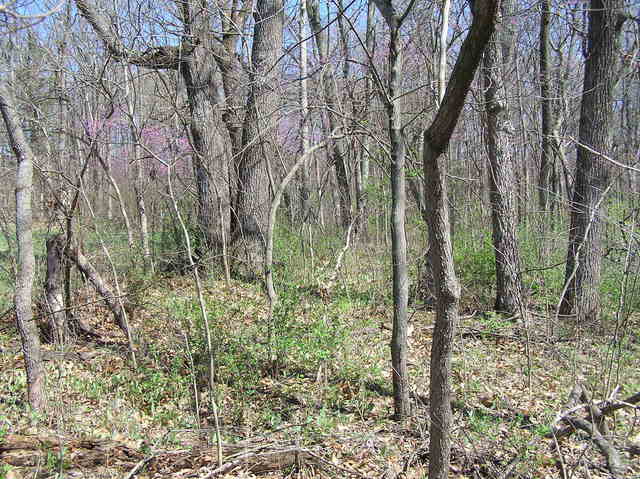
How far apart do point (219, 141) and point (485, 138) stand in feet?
13.8

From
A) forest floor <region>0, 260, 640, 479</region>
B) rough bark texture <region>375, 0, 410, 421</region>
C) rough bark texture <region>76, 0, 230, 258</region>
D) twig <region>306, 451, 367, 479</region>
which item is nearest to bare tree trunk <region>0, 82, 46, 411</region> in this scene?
forest floor <region>0, 260, 640, 479</region>

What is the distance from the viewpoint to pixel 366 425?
3.82 metres

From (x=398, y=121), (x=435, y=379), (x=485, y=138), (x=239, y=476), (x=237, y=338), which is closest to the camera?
(x=435, y=379)

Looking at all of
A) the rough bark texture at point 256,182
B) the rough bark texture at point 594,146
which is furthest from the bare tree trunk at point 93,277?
the rough bark texture at point 594,146

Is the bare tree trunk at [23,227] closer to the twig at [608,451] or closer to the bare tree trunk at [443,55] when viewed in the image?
the bare tree trunk at [443,55]

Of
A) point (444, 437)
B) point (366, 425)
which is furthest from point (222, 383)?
point (444, 437)

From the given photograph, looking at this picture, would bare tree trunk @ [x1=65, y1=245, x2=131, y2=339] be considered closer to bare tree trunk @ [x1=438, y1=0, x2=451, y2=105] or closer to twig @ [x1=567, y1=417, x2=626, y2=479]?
bare tree trunk @ [x1=438, y1=0, x2=451, y2=105]

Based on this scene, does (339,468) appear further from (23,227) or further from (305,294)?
(23,227)

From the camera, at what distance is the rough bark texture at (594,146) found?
19.6 feet

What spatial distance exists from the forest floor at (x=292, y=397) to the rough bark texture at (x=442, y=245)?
67 cm

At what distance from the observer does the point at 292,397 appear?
439 centimetres

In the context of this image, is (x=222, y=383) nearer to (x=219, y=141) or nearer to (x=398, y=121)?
(x=398, y=121)

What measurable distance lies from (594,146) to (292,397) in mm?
5134

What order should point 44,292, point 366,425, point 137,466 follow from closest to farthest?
point 137,466 < point 366,425 < point 44,292
